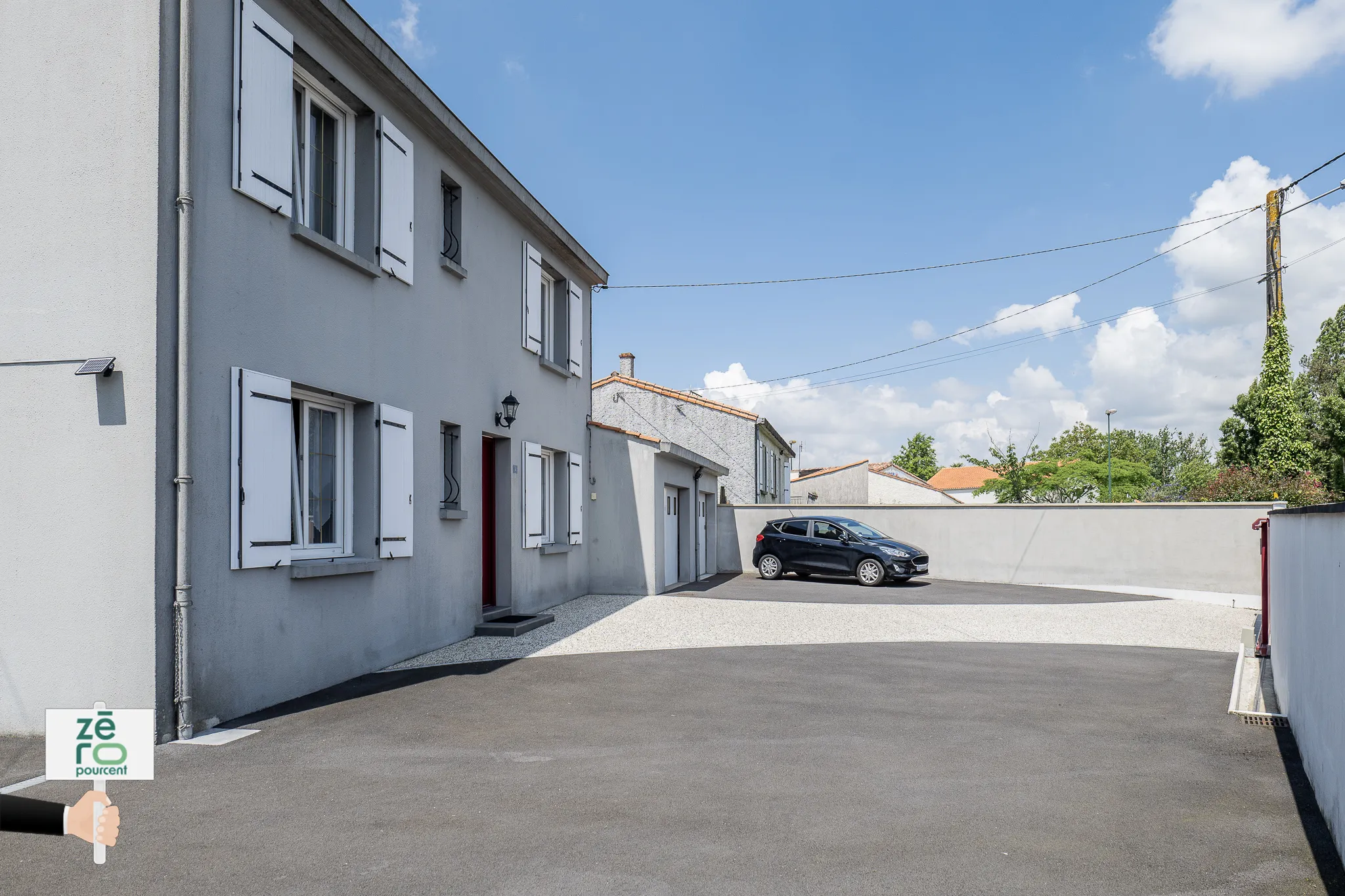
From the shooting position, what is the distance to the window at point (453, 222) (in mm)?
10875

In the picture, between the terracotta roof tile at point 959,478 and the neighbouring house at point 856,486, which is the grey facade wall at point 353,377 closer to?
the neighbouring house at point 856,486

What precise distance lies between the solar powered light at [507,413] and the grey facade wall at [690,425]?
55.3 ft

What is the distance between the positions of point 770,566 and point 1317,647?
16.2m

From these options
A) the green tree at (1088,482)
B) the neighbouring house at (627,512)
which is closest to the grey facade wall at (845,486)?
the green tree at (1088,482)

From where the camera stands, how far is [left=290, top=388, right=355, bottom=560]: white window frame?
782 cm

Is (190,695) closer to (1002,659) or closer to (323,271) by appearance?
(323,271)

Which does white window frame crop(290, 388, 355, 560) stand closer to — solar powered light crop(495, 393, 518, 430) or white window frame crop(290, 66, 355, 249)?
white window frame crop(290, 66, 355, 249)

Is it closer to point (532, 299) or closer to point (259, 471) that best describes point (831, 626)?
point (532, 299)

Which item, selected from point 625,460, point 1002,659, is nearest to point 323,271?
point 1002,659

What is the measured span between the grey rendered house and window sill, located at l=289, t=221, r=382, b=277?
24 mm

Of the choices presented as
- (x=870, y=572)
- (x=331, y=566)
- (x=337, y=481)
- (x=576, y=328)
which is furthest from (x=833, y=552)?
(x=331, y=566)

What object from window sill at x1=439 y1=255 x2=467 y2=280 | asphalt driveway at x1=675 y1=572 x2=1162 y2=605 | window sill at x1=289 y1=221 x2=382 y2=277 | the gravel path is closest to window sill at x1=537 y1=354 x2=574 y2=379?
window sill at x1=439 y1=255 x2=467 y2=280

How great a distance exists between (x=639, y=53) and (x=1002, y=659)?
10.1m

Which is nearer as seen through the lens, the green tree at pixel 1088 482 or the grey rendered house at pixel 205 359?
the grey rendered house at pixel 205 359
